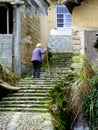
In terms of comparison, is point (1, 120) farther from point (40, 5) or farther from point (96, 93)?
point (40, 5)

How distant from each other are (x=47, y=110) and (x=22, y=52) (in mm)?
6795

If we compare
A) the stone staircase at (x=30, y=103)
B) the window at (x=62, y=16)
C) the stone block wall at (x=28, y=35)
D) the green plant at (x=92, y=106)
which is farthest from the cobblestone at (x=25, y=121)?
the window at (x=62, y=16)

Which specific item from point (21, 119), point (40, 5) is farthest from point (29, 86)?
point (40, 5)

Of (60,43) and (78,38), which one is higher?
(78,38)

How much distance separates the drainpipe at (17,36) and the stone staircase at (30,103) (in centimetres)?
102

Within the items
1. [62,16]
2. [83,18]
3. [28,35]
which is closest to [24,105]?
[83,18]

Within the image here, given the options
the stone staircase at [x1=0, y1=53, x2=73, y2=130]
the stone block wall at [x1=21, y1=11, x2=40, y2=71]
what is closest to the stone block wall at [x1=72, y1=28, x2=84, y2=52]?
the stone staircase at [x1=0, y1=53, x2=73, y2=130]

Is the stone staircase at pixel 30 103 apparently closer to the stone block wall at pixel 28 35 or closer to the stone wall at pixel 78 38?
the stone block wall at pixel 28 35

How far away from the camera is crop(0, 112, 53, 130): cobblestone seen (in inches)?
608

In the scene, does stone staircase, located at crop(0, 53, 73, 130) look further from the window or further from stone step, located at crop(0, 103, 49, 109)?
the window

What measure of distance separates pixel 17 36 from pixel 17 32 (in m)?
0.22

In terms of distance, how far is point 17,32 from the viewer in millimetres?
23297

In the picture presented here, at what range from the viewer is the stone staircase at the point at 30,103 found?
52.3 feet

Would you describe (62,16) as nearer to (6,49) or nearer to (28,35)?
(28,35)
